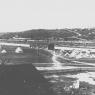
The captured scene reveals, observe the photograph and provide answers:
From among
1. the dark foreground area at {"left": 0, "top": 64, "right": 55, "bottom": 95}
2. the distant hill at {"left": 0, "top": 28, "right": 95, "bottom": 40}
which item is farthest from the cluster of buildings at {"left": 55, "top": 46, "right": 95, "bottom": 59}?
the distant hill at {"left": 0, "top": 28, "right": 95, "bottom": 40}

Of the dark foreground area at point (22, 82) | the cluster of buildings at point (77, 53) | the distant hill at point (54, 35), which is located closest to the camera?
the dark foreground area at point (22, 82)

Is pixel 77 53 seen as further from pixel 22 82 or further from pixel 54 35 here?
pixel 54 35

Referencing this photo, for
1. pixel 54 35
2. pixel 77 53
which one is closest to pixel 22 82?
pixel 77 53

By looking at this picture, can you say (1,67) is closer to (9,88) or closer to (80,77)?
(9,88)

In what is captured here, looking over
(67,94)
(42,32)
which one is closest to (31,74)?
(67,94)

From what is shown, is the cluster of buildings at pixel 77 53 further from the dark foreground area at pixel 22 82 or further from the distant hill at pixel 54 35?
the distant hill at pixel 54 35

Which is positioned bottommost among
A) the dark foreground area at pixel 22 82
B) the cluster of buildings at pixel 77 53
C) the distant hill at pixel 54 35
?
the cluster of buildings at pixel 77 53

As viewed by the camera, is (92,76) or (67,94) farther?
(92,76)

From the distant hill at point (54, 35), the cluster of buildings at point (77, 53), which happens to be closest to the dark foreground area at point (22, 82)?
the cluster of buildings at point (77, 53)

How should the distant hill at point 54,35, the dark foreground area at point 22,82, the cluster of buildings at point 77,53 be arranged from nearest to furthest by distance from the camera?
the dark foreground area at point 22,82 → the cluster of buildings at point 77,53 → the distant hill at point 54,35
